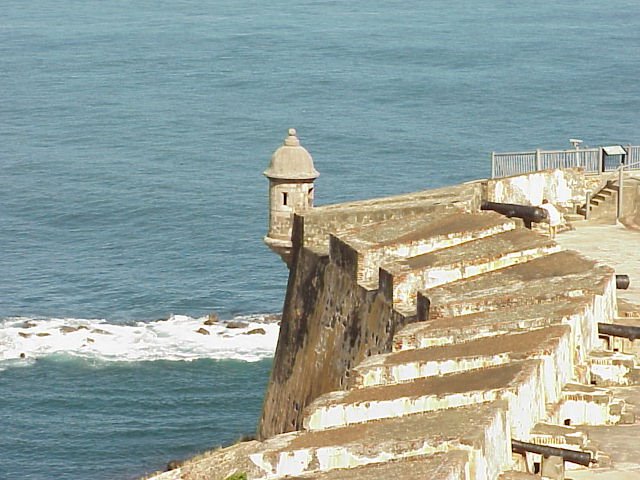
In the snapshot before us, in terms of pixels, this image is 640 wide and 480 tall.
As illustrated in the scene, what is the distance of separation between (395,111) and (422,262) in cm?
7467

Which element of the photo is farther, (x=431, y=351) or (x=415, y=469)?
(x=431, y=351)

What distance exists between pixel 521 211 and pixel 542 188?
4.33m

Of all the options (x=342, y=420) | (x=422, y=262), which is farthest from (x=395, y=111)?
(x=342, y=420)

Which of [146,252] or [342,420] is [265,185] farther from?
[342,420]

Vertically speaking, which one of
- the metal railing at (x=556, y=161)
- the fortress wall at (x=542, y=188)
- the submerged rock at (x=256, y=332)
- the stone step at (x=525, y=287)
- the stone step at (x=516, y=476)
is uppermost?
the metal railing at (x=556, y=161)

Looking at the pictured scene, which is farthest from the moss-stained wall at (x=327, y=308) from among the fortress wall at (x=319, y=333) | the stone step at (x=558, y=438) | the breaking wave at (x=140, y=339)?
the breaking wave at (x=140, y=339)

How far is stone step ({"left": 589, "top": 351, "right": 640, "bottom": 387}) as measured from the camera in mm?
21656

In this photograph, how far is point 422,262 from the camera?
84.6ft

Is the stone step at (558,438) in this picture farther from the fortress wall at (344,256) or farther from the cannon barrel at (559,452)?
the fortress wall at (344,256)

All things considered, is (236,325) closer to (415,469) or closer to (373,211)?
(373,211)

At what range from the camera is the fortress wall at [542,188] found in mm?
32562

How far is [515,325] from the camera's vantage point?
69.7 ft

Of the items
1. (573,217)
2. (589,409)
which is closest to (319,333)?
(573,217)

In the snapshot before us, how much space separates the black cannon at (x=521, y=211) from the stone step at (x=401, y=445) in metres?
12.7
